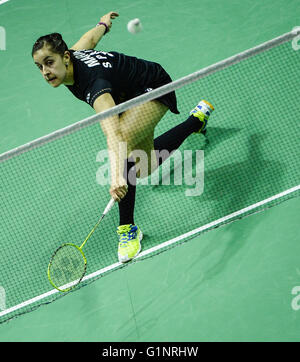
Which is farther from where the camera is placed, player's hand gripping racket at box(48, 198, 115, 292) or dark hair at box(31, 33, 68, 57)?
player's hand gripping racket at box(48, 198, 115, 292)

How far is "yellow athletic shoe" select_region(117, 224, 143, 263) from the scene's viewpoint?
3730 millimetres

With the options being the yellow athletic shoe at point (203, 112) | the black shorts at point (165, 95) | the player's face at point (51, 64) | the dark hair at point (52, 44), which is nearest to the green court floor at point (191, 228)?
the yellow athletic shoe at point (203, 112)

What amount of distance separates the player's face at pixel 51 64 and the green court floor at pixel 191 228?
1.23m

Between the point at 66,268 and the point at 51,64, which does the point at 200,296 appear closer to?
the point at 66,268

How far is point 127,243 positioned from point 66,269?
516 mm

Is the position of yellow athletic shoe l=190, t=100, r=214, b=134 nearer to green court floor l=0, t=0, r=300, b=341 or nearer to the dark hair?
green court floor l=0, t=0, r=300, b=341

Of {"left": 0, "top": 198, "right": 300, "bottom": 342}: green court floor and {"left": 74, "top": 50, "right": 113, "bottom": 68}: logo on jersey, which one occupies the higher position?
{"left": 74, "top": 50, "right": 113, "bottom": 68}: logo on jersey

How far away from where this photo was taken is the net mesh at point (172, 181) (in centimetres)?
387

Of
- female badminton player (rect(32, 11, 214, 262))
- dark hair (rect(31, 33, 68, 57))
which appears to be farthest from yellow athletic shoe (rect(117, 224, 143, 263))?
dark hair (rect(31, 33, 68, 57))

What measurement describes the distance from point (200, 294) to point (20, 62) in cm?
362

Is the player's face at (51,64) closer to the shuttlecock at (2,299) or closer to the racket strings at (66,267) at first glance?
the racket strings at (66,267)

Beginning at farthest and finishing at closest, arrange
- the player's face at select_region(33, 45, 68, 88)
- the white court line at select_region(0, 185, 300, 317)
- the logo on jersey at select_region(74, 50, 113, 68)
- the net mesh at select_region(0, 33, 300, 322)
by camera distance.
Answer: the net mesh at select_region(0, 33, 300, 322), the white court line at select_region(0, 185, 300, 317), the logo on jersey at select_region(74, 50, 113, 68), the player's face at select_region(33, 45, 68, 88)

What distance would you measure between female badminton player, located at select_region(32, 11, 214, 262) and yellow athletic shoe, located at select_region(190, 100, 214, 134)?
0.01 m
